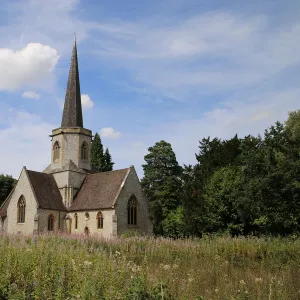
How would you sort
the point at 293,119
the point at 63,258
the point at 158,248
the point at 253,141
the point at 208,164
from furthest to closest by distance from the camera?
1. the point at 293,119
2. the point at 208,164
3. the point at 253,141
4. the point at 158,248
5. the point at 63,258

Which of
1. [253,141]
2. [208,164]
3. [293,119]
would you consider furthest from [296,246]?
[293,119]

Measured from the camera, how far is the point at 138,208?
36.6 meters

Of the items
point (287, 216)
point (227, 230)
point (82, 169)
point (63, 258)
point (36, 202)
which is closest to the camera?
point (63, 258)

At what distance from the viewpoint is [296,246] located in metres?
16.2

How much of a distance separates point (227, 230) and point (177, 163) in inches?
815

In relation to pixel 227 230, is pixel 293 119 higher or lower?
higher

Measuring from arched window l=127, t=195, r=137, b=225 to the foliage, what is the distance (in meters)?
21.0

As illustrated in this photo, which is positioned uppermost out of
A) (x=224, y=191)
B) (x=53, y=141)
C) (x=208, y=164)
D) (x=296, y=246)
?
(x=53, y=141)

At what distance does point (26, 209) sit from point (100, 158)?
21974 mm

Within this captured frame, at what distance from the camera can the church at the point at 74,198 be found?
34875mm

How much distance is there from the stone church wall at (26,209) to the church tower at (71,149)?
3314mm

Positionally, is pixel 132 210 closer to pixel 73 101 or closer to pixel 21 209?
pixel 21 209

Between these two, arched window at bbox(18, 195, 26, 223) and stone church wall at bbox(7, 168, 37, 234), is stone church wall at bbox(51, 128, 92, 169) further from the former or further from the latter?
arched window at bbox(18, 195, 26, 223)

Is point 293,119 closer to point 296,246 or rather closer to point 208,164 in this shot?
Answer: point 208,164
